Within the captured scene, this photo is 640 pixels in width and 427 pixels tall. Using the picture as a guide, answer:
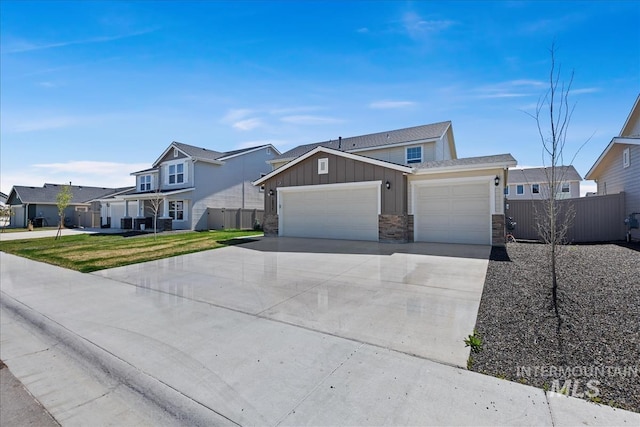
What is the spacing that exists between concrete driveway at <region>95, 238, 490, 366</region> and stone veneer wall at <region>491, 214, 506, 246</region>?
3.35 ft

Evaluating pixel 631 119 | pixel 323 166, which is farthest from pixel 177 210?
pixel 631 119

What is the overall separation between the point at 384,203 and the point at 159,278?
8.68m

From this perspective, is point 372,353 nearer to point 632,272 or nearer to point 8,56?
point 632,272

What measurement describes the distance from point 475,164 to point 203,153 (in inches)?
805

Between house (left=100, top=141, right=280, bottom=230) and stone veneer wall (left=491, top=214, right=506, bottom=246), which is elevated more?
house (left=100, top=141, right=280, bottom=230)

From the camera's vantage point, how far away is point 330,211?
13.7m

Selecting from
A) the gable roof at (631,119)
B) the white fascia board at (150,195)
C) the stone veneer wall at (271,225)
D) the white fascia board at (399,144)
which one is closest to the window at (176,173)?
the white fascia board at (150,195)

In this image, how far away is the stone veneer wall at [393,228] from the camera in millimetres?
11984

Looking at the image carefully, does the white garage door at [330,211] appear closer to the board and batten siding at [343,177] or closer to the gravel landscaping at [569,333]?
the board and batten siding at [343,177]

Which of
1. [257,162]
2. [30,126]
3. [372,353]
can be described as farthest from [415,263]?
[257,162]

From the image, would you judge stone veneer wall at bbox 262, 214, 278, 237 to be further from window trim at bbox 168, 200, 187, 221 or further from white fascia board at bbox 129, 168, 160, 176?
white fascia board at bbox 129, 168, 160, 176

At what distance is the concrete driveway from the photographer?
388 cm

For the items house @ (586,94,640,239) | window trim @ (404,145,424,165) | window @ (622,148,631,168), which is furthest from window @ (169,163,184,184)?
window @ (622,148,631,168)

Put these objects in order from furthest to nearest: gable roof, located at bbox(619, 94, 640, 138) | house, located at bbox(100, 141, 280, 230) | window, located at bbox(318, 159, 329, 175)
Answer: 1. house, located at bbox(100, 141, 280, 230)
2. window, located at bbox(318, 159, 329, 175)
3. gable roof, located at bbox(619, 94, 640, 138)
